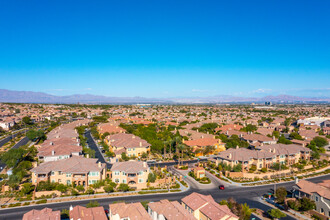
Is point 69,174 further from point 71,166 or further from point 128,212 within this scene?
point 128,212

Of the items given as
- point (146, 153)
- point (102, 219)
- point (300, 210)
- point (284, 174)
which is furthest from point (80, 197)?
point (284, 174)

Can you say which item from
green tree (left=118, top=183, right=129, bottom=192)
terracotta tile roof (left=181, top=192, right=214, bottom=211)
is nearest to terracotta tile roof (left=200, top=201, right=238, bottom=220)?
terracotta tile roof (left=181, top=192, right=214, bottom=211)

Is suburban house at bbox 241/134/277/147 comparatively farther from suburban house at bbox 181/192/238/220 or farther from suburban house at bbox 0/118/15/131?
suburban house at bbox 0/118/15/131

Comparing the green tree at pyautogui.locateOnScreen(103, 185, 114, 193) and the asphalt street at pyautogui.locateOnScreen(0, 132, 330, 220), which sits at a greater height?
the green tree at pyautogui.locateOnScreen(103, 185, 114, 193)

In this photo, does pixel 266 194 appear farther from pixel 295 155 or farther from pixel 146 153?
pixel 146 153

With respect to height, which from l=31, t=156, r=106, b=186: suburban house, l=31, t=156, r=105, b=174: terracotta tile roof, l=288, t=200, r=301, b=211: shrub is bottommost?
l=288, t=200, r=301, b=211: shrub

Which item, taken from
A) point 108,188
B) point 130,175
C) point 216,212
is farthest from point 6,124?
point 216,212

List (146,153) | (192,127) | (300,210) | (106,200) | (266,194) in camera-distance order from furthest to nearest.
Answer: (192,127) < (146,153) < (266,194) < (106,200) < (300,210)
